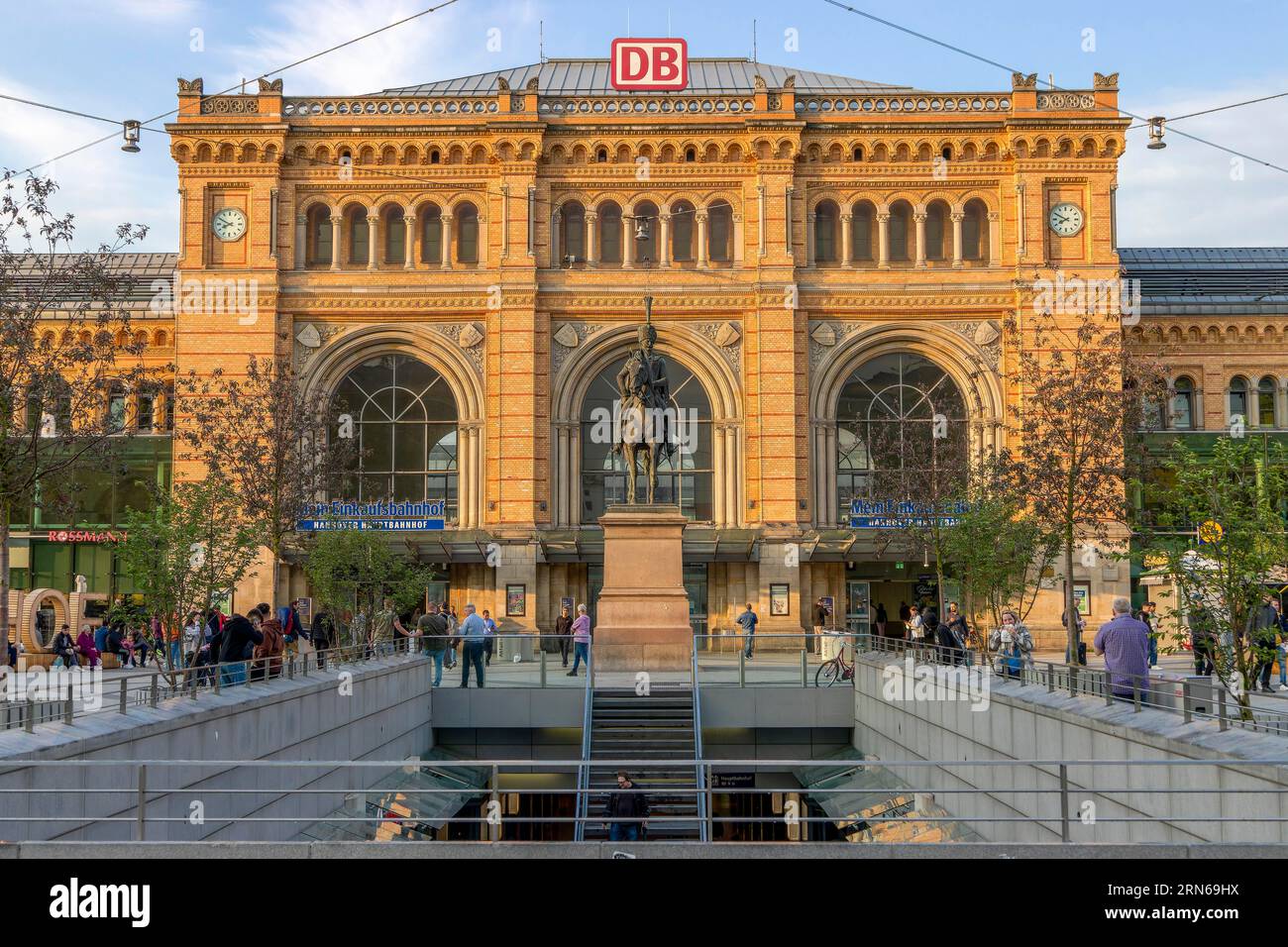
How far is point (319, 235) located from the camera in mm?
46125

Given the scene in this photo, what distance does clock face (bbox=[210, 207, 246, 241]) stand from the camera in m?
45.2

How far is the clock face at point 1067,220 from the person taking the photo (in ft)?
148

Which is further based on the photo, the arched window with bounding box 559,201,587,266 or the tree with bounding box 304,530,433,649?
the arched window with bounding box 559,201,587,266

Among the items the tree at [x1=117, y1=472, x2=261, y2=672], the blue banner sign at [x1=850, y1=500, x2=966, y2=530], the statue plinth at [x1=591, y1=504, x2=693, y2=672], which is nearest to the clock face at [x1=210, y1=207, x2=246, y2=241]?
the blue banner sign at [x1=850, y1=500, x2=966, y2=530]

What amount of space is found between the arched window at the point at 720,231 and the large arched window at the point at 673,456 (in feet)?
12.5

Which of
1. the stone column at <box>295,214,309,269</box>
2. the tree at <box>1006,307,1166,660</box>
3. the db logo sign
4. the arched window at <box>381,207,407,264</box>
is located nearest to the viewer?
the tree at <box>1006,307,1166,660</box>

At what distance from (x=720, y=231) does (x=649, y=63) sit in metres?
5.69

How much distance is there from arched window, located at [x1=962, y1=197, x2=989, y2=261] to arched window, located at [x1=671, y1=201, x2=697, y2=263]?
8.72 m

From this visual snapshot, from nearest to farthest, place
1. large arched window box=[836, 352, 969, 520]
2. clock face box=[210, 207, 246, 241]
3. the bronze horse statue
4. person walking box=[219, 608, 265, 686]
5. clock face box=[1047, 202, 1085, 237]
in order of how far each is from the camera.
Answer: person walking box=[219, 608, 265, 686]
the bronze horse statue
large arched window box=[836, 352, 969, 520]
clock face box=[1047, 202, 1085, 237]
clock face box=[210, 207, 246, 241]

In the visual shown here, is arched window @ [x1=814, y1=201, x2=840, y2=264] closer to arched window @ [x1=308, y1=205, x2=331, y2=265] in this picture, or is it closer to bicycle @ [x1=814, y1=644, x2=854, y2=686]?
arched window @ [x1=308, y1=205, x2=331, y2=265]

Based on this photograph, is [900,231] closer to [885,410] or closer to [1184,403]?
[885,410]

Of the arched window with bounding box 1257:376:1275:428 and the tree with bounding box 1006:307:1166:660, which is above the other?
the arched window with bounding box 1257:376:1275:428
